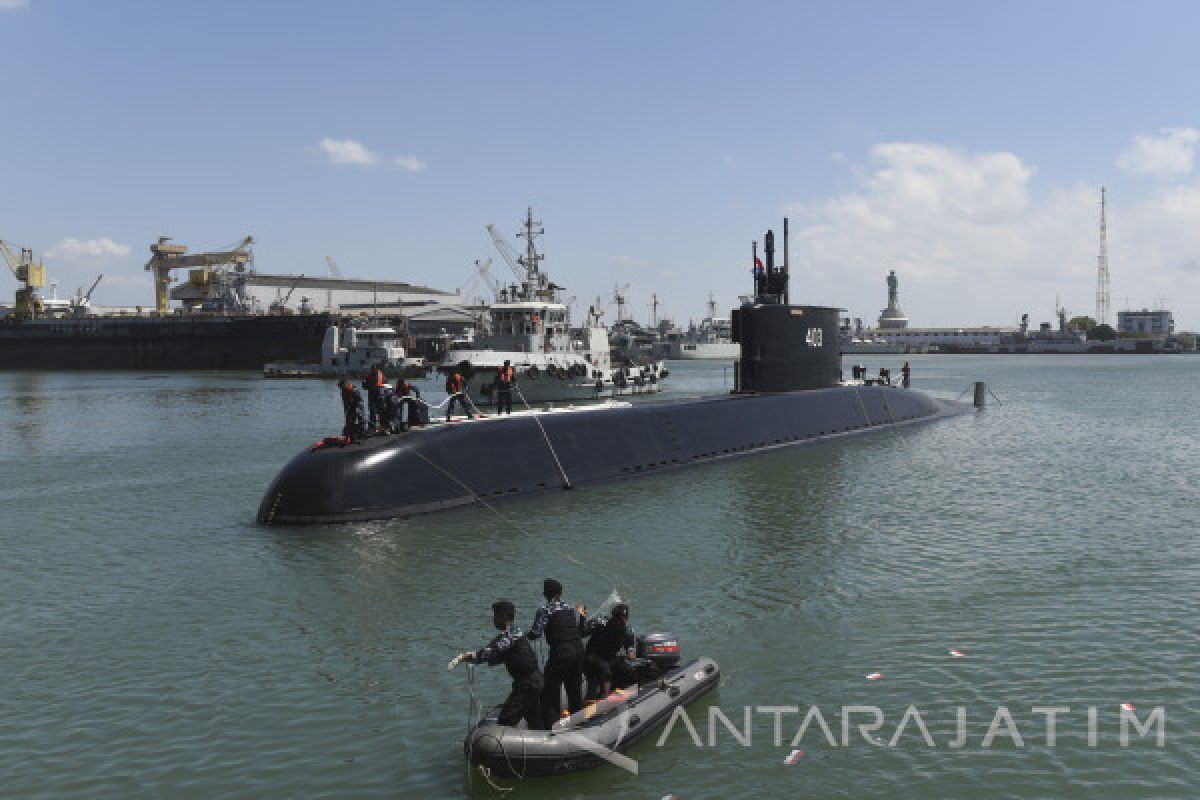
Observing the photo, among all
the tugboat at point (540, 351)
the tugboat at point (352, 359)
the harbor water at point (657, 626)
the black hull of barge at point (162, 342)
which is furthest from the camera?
the black hull of barge at point (162, 342)

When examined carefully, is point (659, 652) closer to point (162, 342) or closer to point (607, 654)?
point (607, 654)

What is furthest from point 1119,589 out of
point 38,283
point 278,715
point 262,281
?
point 262,281

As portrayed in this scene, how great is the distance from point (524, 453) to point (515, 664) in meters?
14.8

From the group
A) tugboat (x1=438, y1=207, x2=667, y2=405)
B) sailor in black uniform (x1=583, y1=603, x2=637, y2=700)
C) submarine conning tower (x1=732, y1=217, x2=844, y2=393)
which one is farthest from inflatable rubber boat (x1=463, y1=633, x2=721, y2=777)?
tugboat (x1=438, y1=207, x2=667, y2=405)

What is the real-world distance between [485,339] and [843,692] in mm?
51828

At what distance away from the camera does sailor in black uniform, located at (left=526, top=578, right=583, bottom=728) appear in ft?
28.9

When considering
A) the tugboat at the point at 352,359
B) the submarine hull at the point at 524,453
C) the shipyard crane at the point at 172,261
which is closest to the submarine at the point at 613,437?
the submarine hull at the point at 524,453

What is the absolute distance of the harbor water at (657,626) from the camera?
9055 millimetres

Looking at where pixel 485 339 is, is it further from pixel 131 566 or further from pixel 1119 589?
pixel 1119 589

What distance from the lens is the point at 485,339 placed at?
60969 mm

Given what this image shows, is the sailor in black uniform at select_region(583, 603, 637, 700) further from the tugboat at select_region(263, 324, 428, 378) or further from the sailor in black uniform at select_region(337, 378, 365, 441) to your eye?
the tugboat at select_region(263, 324, 428, 378)

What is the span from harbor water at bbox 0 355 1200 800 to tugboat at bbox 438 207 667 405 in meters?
28.0

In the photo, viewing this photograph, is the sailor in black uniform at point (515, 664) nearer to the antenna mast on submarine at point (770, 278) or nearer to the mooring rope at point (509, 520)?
the mooring rope at point (509, 520)

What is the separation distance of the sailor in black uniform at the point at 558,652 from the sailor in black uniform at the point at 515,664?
16cm
